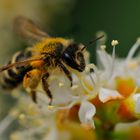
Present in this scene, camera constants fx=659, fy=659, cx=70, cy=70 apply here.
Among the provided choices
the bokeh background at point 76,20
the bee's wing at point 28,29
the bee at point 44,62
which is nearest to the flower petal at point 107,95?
the bee at point 44,62

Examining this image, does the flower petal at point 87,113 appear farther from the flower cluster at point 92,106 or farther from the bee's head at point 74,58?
the bee's head at point 74,58

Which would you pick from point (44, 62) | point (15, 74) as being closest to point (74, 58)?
point (44, 62)

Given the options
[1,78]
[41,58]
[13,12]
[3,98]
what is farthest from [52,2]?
[41,58]

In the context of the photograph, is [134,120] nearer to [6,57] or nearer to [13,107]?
[13,107]

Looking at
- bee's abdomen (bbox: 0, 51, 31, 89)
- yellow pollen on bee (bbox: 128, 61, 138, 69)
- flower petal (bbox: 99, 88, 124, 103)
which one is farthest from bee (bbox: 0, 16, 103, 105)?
yellow pollen on bee (bbox: 128, 61, 138, 69)

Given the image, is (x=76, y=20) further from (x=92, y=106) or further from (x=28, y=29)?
(x=92, y=106)

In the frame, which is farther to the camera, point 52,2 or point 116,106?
point 52,2

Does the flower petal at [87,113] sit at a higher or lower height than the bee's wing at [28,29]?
lower
